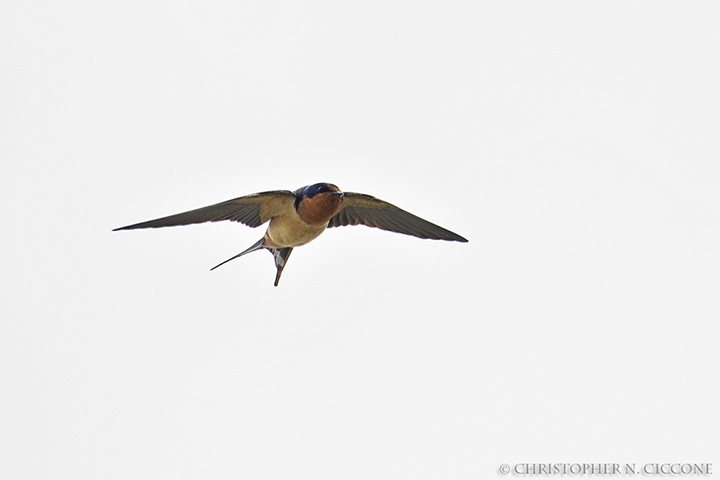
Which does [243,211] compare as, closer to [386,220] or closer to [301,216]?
[301,216]

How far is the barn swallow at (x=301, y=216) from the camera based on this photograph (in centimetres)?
962

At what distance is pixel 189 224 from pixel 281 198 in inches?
32.6

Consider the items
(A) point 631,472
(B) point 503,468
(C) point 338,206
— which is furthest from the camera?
(B) point 503,468

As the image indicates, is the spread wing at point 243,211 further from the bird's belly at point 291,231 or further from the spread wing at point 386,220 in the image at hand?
the spread wing at point 386,220

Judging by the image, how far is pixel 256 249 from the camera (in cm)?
1045

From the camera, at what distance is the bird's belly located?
392 inches

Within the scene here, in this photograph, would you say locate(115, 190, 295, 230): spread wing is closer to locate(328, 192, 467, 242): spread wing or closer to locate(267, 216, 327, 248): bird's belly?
locate(267, 216, 327, 248): bird's belly

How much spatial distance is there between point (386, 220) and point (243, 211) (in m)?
1.41

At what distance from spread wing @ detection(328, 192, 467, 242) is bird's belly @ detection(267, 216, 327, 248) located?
432 millimetres

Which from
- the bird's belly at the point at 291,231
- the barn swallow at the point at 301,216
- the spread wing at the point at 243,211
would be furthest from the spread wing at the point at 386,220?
the spread wing at the point at 243,211

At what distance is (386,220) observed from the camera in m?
10.7

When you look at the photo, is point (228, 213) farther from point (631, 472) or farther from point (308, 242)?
point (631, 472)

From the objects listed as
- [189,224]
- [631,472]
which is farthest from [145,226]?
[631,472]

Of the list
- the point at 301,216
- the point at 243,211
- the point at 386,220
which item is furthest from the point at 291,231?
the point at 386,220
